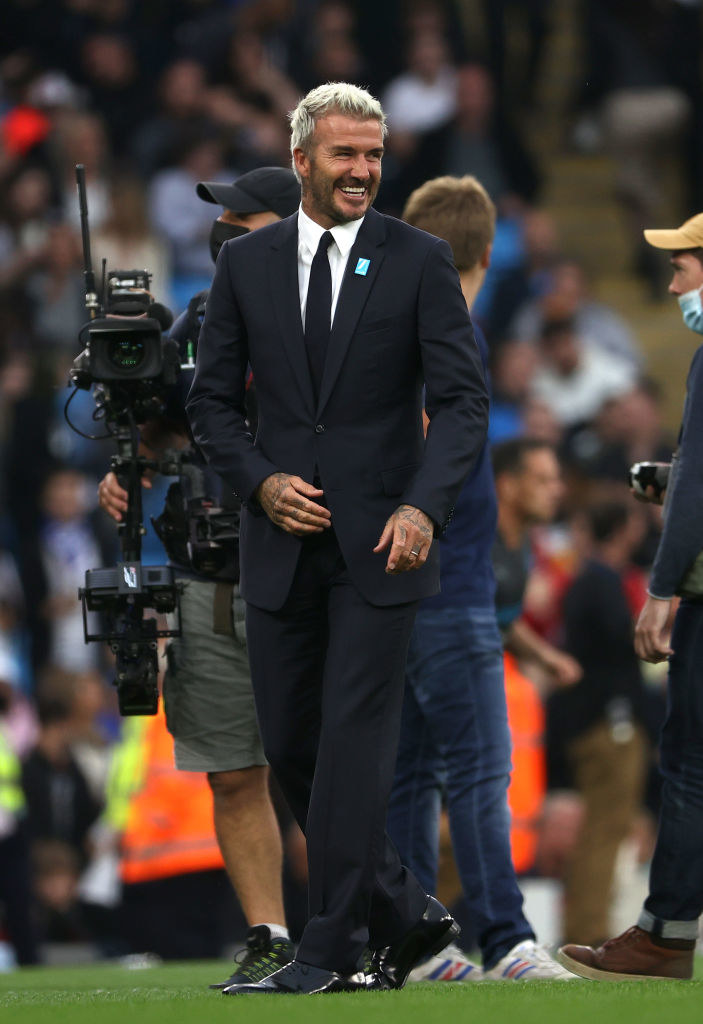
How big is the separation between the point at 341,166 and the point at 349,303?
0.33m

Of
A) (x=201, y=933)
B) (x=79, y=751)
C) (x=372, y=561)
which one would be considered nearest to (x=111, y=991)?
(x=372, y=561)

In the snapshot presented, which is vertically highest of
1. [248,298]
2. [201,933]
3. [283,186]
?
[283,186]

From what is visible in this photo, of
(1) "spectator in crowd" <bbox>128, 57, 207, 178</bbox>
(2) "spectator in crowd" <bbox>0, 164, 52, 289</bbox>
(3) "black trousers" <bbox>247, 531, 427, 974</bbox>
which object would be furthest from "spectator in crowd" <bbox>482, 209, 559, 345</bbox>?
(3) "black trousers" <bbox>247, 531, 427, 974</bbox>

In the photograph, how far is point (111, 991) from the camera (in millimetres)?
6012

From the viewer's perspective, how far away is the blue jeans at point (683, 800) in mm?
5645

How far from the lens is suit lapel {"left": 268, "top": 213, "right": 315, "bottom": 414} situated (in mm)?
5105

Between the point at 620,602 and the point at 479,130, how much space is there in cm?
471

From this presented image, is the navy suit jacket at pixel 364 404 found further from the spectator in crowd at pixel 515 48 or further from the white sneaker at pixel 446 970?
the spectator in crowd at pixel 515 48

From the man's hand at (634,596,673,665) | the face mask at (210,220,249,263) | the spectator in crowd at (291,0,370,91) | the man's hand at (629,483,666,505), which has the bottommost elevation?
the man's hand at (634,596,673,665)

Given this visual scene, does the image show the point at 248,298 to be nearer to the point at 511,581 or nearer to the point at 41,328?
the point at 511,581

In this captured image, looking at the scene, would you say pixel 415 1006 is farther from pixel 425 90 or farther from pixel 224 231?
pixel 425 90

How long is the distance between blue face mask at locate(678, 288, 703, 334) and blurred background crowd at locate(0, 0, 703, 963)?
14.1 feet

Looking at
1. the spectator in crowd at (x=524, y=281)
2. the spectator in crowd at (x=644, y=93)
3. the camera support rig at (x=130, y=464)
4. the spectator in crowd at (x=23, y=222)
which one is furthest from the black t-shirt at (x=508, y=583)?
the spectator in crowd at (x=644, y=93)

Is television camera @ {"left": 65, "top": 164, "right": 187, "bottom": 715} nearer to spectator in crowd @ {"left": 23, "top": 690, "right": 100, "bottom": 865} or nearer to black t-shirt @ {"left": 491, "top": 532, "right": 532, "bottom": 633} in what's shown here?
black t-shirt @ {"left": 491, "top": 532, "right": 532, "bottom": 633}
